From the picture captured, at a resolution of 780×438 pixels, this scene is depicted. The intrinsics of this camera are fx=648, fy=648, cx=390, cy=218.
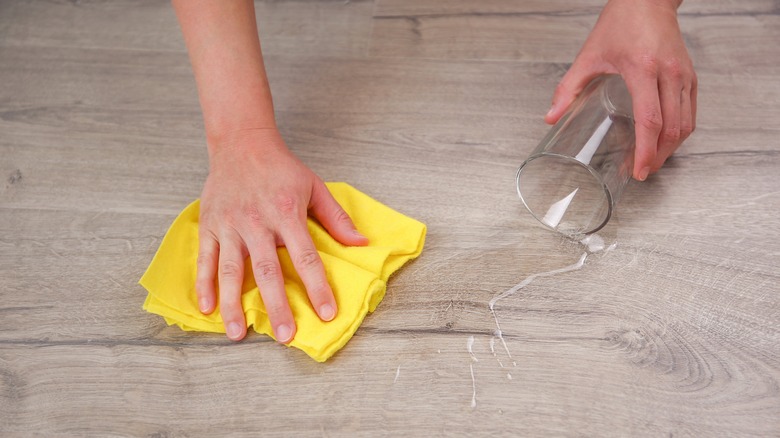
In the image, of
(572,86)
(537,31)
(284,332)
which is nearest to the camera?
(284,332)

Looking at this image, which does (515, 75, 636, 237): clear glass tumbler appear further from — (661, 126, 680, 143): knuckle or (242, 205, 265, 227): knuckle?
(242, 205, 265, 227): knuckle

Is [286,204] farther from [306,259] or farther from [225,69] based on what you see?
[225,69]

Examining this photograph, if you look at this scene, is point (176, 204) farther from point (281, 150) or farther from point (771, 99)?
point (771, 99)

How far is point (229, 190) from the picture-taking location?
74 centimetres

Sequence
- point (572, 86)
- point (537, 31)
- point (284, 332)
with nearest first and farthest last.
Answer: point (284, 332) < point (572, 86) < point (537, 31)

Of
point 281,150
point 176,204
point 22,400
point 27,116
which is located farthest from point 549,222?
point 27,116

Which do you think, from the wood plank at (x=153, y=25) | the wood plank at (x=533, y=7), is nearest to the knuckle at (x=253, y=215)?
the wood plank at (x=153, y=25)

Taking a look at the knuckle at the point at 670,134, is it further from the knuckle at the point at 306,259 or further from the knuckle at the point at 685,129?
the knuckle at the point at 306,259

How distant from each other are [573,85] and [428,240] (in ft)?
0.82

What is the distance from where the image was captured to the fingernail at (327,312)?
0.68m

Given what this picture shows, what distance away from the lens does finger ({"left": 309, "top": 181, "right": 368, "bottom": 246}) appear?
2.42 ft

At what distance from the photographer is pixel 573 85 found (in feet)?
2.52

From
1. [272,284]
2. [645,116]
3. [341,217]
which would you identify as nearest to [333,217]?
[341,217]

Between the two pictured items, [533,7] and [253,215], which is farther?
[533,7]
